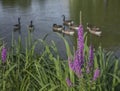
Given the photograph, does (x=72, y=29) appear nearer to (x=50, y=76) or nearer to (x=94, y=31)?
(x=94, y=31)

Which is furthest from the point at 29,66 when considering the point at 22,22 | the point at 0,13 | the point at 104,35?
the point at 0,13

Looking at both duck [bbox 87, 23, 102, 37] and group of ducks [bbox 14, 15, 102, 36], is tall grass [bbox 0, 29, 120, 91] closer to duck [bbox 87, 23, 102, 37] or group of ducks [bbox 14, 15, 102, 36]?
group of ducks [bbox 14, 15, 102, 36]

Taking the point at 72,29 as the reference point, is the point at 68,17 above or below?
above

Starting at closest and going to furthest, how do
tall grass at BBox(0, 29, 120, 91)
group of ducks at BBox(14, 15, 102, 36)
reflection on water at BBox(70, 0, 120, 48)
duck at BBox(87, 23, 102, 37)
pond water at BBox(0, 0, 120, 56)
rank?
tall grass at BBox(0, 29, 120, 91), pond water at BBox(0, 0, 120, 56), reflection on water at BBox(70, 0, 120, 48), duck at BBox(87, 23, 102, 37), group of ducks at BBox(14, 15, 102, 36)

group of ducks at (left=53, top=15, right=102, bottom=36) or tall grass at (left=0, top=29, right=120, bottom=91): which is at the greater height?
tall grass at (left=0, top=29, right=120, bottom=91)

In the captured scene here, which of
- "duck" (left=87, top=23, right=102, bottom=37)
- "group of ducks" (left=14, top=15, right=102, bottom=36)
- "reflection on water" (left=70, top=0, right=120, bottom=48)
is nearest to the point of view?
"reflection on water" (left=70, top=0, right=120, bottom=48)

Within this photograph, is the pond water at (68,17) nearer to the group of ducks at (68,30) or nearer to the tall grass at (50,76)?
the group of ducks at (68,30)

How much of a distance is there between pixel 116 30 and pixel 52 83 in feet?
63.7

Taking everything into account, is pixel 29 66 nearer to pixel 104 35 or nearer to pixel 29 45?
pixel 29 45

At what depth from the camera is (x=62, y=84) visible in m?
4.29

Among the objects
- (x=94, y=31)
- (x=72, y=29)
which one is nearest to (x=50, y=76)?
(x=94, y=31)

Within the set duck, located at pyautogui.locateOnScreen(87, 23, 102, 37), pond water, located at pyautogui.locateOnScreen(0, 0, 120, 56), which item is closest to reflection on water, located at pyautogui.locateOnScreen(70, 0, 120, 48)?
pond water, located at pyautogui.locateOnScreen(0, 0, 120, 56)

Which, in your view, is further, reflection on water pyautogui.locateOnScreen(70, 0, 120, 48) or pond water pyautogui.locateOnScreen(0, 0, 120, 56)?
reflection on water pyautogui.locateOnScreen(70, 0, 120, 48)

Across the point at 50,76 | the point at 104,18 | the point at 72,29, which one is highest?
the point at 50,76
